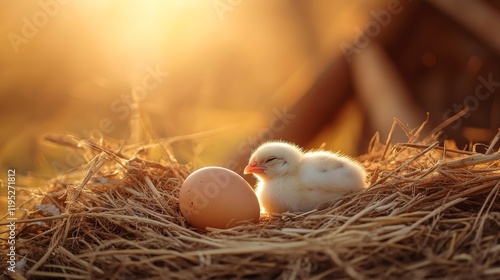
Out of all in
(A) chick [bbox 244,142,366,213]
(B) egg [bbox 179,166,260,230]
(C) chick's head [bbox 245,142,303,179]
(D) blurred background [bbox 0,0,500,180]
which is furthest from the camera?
(D) blurred background [bbox 0,0,500,180]

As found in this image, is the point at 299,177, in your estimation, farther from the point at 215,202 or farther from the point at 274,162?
the point at 215,202

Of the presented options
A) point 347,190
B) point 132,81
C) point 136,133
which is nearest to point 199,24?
point 132,81

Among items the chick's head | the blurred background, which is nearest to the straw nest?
the chick's head

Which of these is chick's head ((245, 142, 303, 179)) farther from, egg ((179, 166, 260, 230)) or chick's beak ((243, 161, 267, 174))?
egg ((179, 166, 260, 230))

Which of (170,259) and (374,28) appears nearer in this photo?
(170,259)

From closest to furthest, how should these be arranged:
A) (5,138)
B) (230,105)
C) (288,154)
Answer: (288,154), (5,138), (230,105)

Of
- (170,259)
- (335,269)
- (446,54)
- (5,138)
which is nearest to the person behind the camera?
(335,269)

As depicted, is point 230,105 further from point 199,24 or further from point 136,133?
point 136,133
